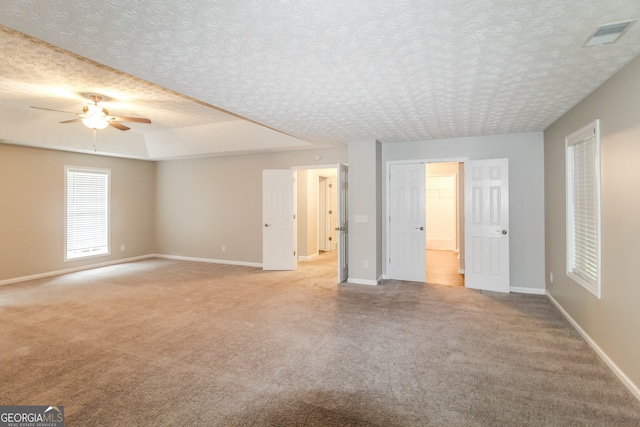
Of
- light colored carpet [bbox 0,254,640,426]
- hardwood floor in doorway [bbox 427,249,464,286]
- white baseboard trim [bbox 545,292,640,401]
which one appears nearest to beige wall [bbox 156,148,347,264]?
light colored carpet [bbox 0,254,640,426]

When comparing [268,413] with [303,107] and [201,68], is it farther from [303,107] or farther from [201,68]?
[303,107]

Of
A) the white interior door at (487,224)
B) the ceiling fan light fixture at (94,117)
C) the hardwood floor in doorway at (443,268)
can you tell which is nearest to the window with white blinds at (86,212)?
the ceiling fan light fixture at (94,117)

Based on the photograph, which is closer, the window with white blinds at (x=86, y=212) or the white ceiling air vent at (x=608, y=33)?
the white ceiling air vent at (x=608, y=33)

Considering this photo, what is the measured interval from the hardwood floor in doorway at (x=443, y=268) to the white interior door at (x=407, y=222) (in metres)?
0.46

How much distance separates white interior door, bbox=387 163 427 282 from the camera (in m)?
5.55

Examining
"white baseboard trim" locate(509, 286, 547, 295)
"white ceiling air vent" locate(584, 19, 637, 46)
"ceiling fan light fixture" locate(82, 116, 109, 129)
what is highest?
"ceiling fan light fixture" locate(82, 116, 109, 129)

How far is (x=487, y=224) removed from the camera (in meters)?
4.98

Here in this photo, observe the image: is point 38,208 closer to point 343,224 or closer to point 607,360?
point 343,224

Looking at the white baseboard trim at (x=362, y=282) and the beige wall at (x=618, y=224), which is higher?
the beige wall at (x=618, y=224)

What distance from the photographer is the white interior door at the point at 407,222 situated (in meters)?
5.55

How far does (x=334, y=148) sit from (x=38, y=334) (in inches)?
202

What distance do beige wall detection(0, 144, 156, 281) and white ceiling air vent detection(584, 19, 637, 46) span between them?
7.98 metres

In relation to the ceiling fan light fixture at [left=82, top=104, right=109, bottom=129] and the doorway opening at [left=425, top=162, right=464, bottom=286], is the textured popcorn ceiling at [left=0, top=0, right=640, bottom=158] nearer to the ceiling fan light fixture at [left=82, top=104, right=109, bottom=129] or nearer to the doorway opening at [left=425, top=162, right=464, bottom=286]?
the ceiling fan light fixture at [left=82, top=104, right=109, bottom=129]

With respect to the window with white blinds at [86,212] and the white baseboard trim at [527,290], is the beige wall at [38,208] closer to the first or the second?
the window with white blinds at [86,212]
